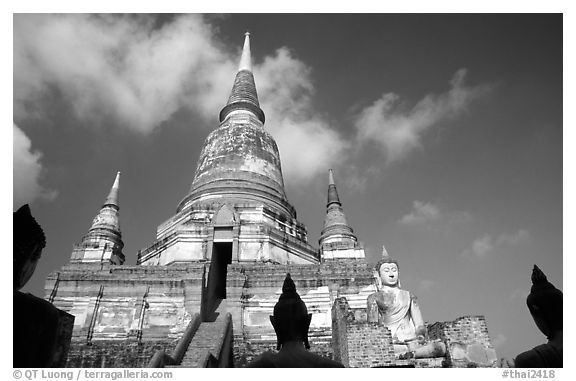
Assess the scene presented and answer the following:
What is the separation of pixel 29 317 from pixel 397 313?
8228 mm

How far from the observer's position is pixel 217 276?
63.6 ft

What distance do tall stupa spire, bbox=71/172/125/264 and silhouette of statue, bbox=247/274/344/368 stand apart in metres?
19.8

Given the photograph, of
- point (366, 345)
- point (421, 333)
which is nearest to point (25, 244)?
point (366, 345)

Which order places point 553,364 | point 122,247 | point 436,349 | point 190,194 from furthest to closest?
point 190,194 < point 122,247 < point 436,349 < point 553,364

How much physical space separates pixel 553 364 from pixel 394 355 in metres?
5.66

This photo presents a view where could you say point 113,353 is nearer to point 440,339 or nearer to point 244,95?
point 440,339

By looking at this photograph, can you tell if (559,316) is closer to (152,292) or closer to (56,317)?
(56,317)

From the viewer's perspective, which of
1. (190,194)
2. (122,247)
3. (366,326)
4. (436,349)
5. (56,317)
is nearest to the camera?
(56,317)

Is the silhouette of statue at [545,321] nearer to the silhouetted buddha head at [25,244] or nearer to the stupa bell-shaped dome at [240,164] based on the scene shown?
the silhouetted buddha head at [25,244]

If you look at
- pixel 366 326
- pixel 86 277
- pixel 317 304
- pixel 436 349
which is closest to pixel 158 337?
pixel 86 277

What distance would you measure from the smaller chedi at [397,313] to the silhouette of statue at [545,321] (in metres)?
5.36

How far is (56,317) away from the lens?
2969 mm

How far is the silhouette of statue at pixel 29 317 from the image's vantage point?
2.83 m

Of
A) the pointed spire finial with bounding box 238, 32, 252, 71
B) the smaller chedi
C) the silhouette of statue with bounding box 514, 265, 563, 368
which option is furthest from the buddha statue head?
the pointed spire finial with bounding box 238, 32, 252, 71
